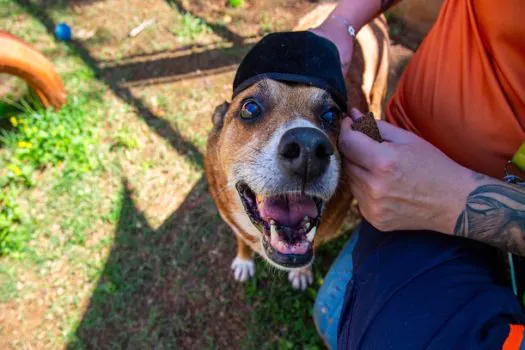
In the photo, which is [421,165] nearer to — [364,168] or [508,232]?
[364,168]

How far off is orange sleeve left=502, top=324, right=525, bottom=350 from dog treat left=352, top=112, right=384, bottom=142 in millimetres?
1066

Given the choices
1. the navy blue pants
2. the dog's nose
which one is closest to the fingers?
the dog's nose

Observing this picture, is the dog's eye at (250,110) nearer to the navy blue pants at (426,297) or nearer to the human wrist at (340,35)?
the human wrist at (340,35)

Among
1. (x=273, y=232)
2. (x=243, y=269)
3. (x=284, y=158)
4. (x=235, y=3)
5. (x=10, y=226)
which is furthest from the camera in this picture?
(x=235, y=3)

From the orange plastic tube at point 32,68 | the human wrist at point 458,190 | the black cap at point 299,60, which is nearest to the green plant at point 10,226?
the orange plastic tube at point 32,68

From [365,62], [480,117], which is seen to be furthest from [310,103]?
[365,62]

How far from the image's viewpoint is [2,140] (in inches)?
181

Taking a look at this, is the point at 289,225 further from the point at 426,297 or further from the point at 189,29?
the point at 189,29

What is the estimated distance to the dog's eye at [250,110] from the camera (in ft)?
8.05

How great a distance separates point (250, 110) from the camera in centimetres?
247

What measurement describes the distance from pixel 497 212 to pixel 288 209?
1063 millimetres

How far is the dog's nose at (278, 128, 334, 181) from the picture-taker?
198 cm

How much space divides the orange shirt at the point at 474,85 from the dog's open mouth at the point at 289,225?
0.85 metres

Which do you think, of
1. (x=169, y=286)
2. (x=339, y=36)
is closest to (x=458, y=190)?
(x=339, y=36)
